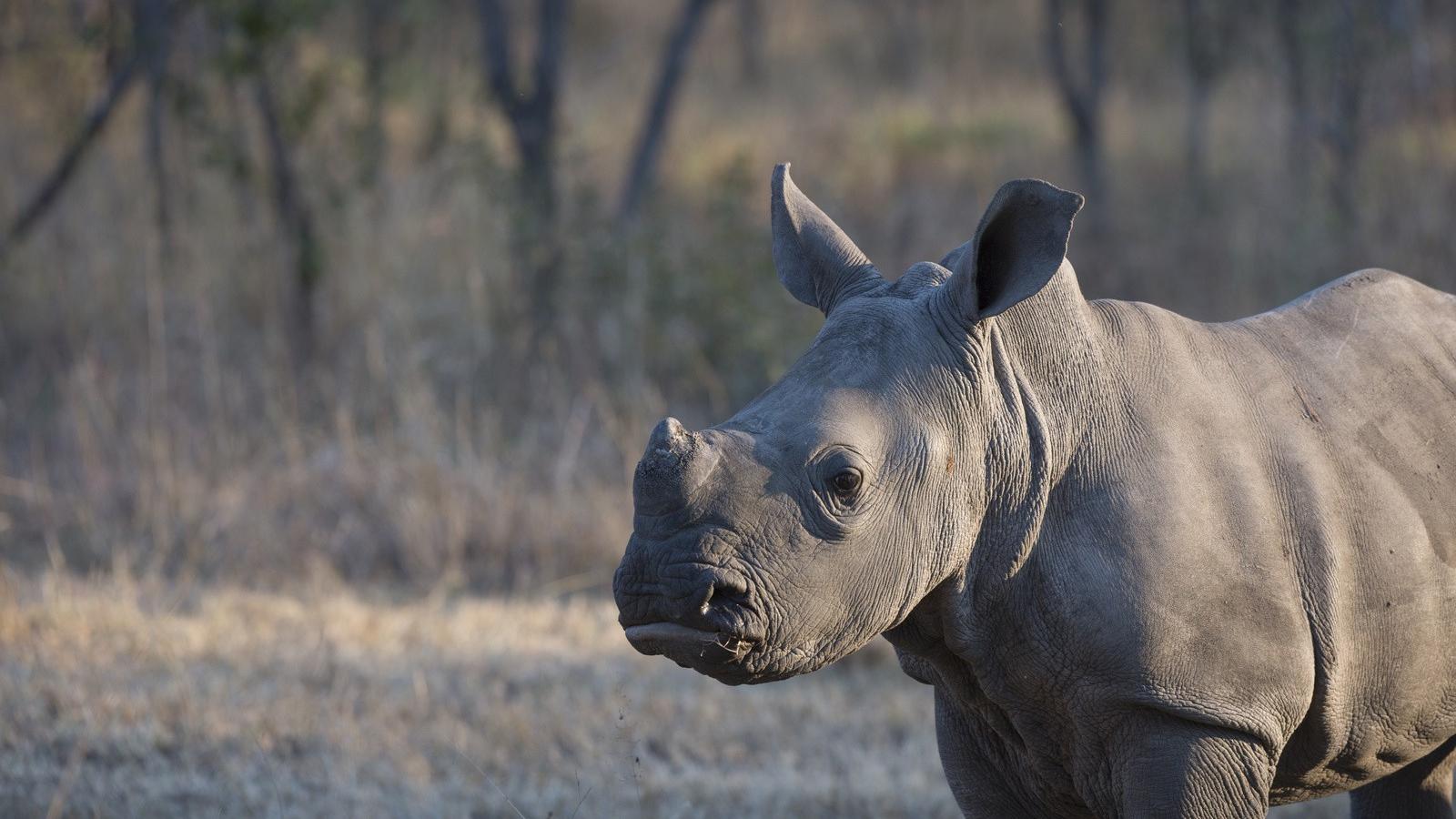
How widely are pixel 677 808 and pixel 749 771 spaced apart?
0.48 metres

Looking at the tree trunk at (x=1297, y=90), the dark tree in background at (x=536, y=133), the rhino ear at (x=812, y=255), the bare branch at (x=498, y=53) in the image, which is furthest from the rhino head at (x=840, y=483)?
the tree trunk at (x=1297, y=90)

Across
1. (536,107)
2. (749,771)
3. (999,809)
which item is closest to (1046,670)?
(999,809)

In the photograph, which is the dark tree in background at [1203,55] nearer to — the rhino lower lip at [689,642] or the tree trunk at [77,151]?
the tree trunk at [77,151]

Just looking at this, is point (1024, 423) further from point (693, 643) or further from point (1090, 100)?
point (1090, 100)

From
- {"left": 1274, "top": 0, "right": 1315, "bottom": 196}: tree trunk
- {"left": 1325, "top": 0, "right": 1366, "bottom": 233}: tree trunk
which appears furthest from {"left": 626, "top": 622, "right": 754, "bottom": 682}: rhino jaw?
{"left": 1274, "top": 0, "right": 1315, "bottom": 196}: tree trunk

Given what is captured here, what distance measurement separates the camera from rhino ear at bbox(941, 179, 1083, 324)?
264 centimetres

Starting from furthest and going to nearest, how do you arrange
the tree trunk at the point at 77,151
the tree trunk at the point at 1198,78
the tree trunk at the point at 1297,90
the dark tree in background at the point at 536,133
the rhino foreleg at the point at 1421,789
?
1. the tree trunk at the point at 1198,78
2. the tree trunk at the point at 1297,90
3. the dark tree in background at the point at 536,133
4. the tree trunk at the point at 77,151
5. the rhino foreleg at the point at 1421,789

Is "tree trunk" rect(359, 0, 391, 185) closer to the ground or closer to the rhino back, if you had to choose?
the ground

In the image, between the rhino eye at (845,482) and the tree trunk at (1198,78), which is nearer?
the rhino eye at (845,482)

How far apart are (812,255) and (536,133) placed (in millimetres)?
7015

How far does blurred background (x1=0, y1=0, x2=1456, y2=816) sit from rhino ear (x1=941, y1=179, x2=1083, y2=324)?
4.49 ft

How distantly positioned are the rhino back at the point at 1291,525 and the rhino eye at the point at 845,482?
1.49 feet

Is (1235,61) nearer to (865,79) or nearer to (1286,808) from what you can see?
(865,79)

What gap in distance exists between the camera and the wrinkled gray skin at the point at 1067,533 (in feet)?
8.13
